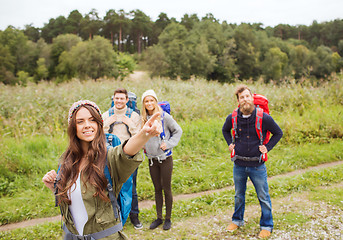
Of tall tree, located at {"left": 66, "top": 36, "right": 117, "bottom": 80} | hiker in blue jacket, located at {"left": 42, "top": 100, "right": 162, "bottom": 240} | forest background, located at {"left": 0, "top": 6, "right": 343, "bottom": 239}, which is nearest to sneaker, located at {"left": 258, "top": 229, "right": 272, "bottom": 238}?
forest background, located at {"left": 0, "top": 6, "right": 343, "bottom": 239}

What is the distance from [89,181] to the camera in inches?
67.2

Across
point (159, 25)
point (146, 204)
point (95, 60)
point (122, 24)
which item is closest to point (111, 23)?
point (122, 24)

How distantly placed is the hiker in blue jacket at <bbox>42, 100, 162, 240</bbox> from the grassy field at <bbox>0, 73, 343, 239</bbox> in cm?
249

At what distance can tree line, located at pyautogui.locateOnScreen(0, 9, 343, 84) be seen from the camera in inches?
1316

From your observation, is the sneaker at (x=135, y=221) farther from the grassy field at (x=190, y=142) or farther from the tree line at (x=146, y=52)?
the tree line at (x=146, y=52)

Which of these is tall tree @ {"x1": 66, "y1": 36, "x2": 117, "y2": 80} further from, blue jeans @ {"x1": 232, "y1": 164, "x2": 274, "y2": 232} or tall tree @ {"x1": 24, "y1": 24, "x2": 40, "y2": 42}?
tall tree @ {"x1": 24, "y1": 24, "x2": 40, "y2": 42}

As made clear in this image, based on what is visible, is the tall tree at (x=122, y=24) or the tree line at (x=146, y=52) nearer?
the tree line at (x=146, y=52)

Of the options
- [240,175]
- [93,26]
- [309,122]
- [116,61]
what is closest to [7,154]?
[240,175]

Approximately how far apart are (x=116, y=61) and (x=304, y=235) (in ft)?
111

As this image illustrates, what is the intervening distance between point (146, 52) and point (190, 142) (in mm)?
37077

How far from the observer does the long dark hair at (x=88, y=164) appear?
170 centimetres

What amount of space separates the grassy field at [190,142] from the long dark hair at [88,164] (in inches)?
103

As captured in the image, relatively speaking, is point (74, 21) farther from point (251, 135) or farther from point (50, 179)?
point (50, 179)

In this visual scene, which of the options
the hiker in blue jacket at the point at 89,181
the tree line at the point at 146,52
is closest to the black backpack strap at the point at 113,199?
the hiker in blue jacket at the point at 89,181
